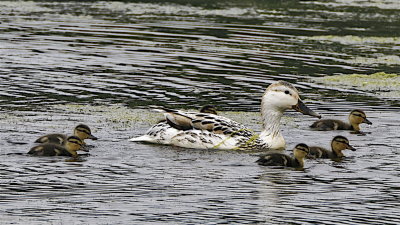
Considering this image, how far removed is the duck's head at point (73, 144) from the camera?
13.6 meters

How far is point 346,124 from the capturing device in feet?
53.3

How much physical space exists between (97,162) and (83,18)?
17.9 meters

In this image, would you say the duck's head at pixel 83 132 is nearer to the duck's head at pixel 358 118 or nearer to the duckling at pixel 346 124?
the duckling at pixel 346 124

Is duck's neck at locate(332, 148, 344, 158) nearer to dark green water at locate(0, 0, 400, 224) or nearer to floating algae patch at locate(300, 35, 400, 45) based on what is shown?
dark green water at locate(0, 0, 400, 224)

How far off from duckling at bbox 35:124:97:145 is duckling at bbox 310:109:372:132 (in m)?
3.52

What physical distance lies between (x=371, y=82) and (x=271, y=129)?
250 inches

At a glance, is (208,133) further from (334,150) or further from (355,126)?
(355,126)

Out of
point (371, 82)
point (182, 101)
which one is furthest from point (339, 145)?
point (371, 82)

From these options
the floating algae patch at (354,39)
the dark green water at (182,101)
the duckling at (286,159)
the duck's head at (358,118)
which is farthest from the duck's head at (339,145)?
the floating algae patch at (354,39)

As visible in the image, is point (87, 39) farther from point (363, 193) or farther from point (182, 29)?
point (363, 193)

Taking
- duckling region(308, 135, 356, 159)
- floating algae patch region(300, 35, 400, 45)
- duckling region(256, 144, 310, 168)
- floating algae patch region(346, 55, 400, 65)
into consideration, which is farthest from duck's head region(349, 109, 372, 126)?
floating algae patch region(300, 35, 400, 45)

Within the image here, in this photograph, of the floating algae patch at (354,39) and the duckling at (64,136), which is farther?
the floating algae patch at (354,39)

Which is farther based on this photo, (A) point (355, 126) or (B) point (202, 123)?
(A) point (355, 126)

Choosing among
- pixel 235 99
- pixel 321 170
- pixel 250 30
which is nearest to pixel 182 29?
pixel 250 30
